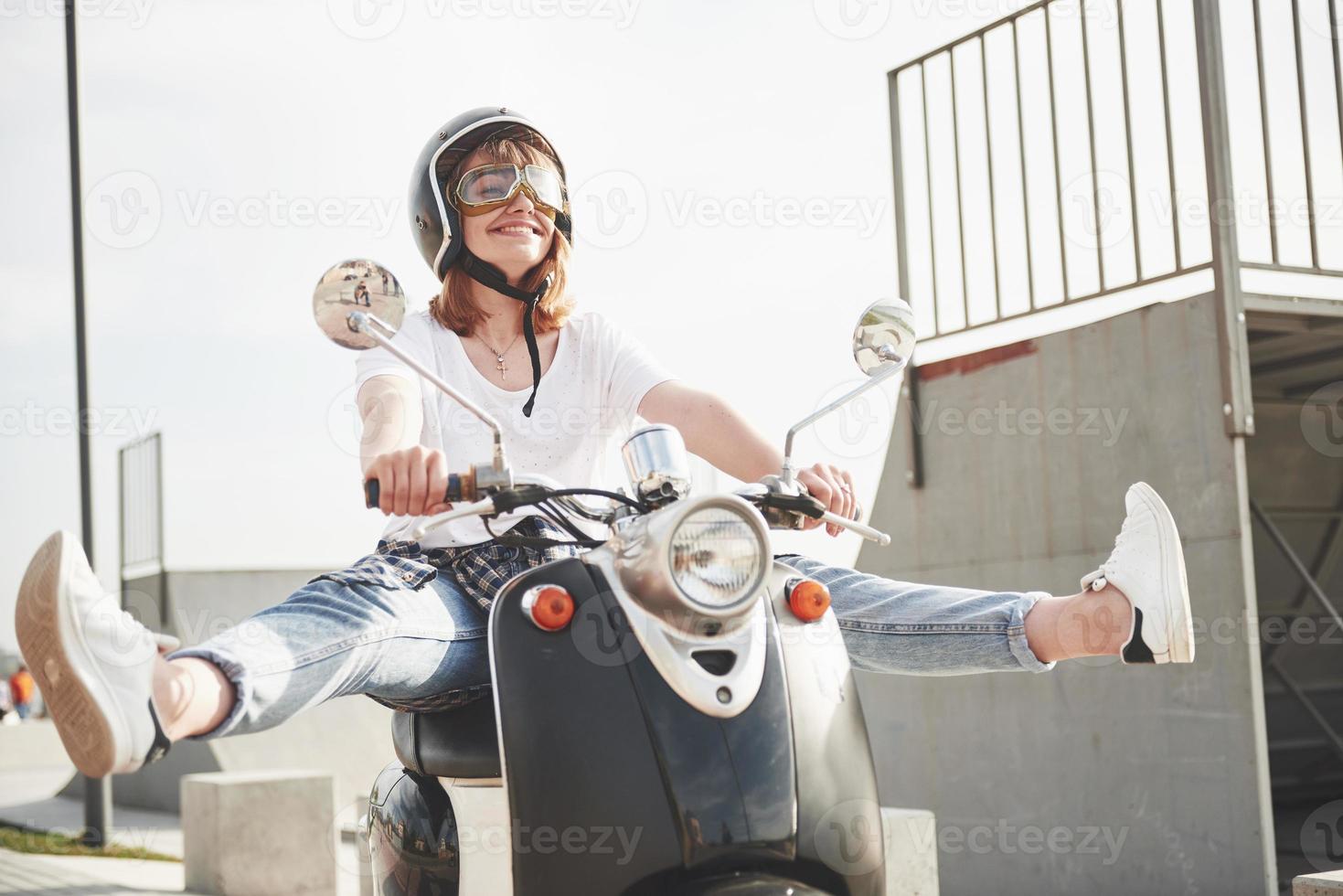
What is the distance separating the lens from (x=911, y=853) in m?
4.39

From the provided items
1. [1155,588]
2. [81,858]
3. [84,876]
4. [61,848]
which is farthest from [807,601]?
[61,848]

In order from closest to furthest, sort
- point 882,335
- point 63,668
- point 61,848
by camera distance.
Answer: point 63,668 < point 882,335 < point 61,848

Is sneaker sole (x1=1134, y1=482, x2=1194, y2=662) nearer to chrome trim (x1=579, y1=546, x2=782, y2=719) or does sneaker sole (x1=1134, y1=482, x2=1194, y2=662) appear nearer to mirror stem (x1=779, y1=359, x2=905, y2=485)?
mirror stem (x1=779, y1=359, x2=905, y2=485)

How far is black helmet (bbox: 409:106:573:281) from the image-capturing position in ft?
8.37

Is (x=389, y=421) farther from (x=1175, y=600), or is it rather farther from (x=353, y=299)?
(x=1175, y=600)

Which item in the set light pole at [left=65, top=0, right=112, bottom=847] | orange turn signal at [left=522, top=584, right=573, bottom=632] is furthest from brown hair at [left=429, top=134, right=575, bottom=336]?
light pole at [left=65, top=0, right=112, bottom=847]

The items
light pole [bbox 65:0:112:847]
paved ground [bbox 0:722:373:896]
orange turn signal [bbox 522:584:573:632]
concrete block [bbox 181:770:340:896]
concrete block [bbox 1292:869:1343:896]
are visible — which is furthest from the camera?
light pole [bbox 65:0:112:847]

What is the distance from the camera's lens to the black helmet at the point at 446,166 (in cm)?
255

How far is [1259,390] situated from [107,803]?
7.09 metres

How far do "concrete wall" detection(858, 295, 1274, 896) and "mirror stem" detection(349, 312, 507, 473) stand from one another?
3.56 meters

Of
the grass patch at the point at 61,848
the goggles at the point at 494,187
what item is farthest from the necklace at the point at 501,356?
the grass patch at the point at 61,848

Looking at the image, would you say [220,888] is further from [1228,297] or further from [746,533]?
[746,533]

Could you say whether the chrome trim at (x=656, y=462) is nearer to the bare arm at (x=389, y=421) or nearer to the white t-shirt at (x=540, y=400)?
the bare arm at (x=389, y=421)

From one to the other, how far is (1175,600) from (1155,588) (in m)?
0.03
